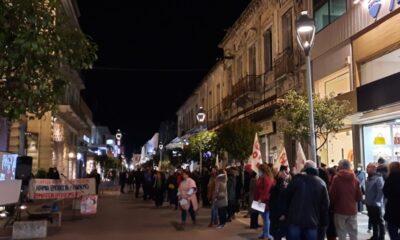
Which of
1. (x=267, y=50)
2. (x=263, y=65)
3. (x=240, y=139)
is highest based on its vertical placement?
(x=267, y=50)

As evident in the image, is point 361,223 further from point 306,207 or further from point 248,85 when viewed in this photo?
point 248,85

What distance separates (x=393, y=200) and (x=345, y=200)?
1.01 metres

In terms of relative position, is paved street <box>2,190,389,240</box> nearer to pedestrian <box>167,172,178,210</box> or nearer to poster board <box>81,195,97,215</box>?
poster board <box>81,195,97,215</box>

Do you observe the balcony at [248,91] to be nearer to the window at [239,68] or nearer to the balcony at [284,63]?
the window at [239,68]

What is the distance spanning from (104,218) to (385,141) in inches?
401

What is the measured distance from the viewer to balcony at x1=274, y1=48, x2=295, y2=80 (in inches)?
1040

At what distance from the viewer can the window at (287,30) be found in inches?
1064

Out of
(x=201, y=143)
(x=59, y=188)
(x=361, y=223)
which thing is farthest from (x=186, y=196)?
(x=201, y=143)

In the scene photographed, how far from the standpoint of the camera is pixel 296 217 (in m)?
8.54

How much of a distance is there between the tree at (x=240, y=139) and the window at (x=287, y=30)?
4.57 metres

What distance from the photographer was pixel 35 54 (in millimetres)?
9359

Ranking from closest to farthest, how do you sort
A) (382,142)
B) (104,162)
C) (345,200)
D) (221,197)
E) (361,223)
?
(345,200) → (361,223) → (221,197) → (382,142) → (104,162)

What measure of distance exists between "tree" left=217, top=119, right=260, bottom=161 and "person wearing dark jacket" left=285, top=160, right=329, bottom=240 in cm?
1645

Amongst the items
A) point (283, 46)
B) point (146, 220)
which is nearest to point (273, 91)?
point (283, 46)
